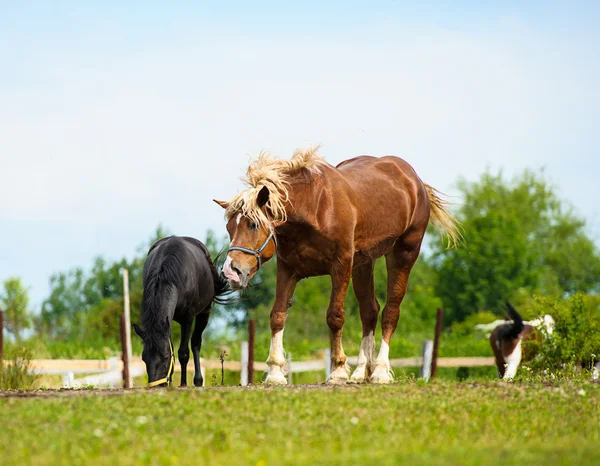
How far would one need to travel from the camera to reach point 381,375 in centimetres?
973

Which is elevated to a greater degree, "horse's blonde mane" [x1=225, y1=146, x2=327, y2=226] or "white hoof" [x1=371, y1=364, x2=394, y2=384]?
"horse's blonde mane" [x1=225, y1=146, x2=327, y2=226]

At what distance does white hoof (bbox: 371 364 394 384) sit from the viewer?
966 cm

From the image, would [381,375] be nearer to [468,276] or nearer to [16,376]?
[16,376]

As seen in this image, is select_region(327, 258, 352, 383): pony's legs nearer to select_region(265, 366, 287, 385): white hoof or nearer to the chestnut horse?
the chestnut horse

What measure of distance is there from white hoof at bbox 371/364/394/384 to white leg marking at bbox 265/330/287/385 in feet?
3.74

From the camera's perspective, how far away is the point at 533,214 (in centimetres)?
6112

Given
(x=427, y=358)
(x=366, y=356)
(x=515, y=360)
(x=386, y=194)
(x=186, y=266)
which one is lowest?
(x=427, y=358)

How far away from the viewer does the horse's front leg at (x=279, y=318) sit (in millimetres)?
9055

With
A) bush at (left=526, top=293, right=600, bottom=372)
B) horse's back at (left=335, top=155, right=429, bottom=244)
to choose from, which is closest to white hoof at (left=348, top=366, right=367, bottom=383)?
horse's back at (left=335, top=155, right=429, bottom=244)

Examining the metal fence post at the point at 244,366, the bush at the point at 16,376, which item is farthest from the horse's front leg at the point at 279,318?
the metal fence post at the point at 244,366

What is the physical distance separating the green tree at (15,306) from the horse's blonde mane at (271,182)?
29.2 m

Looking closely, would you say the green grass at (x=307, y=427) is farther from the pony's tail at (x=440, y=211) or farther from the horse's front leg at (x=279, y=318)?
the pony's tail at (x=440, y=211)

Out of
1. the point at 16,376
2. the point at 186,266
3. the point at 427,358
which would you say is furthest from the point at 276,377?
the point at 427,358

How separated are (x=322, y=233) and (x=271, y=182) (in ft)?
2.46
